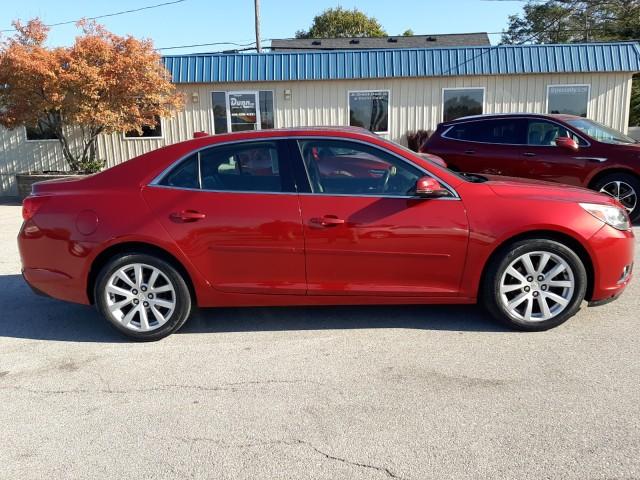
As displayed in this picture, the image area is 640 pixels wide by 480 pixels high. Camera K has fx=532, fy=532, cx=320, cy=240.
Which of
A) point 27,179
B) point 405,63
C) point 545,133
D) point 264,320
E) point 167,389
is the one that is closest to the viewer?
point 167,389

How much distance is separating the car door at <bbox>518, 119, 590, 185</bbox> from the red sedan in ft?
14.1

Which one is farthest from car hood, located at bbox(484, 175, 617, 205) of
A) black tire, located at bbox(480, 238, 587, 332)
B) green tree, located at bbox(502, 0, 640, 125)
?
green tree, located at bbox(502, 0, 640, 125)

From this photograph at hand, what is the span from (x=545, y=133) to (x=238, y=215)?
247 inches

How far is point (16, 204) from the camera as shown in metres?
13.1

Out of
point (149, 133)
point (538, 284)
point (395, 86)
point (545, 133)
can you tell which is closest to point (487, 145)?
point (545, 133)

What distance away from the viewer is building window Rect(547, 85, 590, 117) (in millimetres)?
14172

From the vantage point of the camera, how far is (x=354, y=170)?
4121mm

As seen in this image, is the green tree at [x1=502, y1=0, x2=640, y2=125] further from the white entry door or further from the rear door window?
the rear door window

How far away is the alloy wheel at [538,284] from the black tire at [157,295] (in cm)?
246

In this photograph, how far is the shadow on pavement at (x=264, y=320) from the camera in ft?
14.3

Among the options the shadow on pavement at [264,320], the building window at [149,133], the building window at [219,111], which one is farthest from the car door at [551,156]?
the building window at [149,133]

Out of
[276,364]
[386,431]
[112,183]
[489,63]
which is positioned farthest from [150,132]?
[386,431]

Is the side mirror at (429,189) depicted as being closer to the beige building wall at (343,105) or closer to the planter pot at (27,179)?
the beige building wall at (343,105)

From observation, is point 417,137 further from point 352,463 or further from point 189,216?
point 352,463
